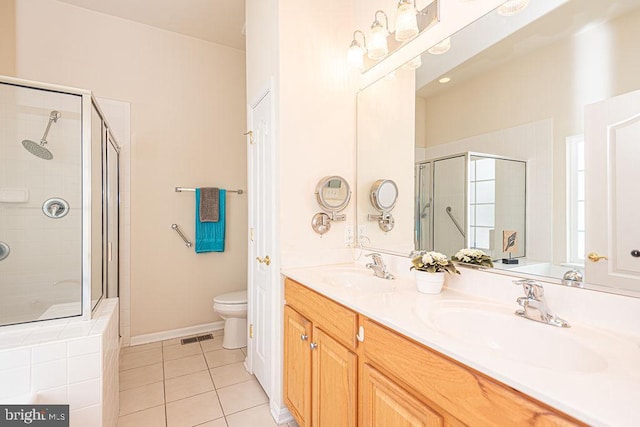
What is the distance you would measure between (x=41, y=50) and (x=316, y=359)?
3.06 m

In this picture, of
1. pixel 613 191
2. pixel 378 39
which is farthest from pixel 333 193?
pixel 613 191

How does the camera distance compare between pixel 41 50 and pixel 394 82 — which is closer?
pixel 394 82

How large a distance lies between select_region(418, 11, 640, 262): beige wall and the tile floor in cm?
180

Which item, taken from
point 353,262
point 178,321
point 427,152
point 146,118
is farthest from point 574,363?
point 146,118

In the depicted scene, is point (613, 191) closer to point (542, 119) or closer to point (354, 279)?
point (542, 119)

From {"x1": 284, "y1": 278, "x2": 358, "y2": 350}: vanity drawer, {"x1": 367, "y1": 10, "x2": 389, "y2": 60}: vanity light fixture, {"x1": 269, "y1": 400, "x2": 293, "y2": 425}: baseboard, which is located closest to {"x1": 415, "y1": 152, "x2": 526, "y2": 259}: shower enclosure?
{"x1": 284, "y1": 278, "x2": 358, "y2": 350}: vanity drawer

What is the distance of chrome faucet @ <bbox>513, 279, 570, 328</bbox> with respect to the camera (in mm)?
873

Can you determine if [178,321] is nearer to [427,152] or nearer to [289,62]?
[289,62]

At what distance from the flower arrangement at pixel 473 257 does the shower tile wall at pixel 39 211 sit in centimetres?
181

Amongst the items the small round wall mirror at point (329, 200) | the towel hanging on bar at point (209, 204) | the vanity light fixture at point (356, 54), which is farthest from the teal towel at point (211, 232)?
the vanity light fixture at point (356, 54)

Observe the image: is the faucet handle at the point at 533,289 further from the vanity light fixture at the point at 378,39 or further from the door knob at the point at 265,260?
the vanity light fixture at the point at 378,39

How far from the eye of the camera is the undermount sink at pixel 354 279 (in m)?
1.56

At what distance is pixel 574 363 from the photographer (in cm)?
76

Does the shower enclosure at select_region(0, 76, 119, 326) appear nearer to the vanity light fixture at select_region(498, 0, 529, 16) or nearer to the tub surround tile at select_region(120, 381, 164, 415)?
the tub surround tile at select_region(120, 381, 164, 415)
